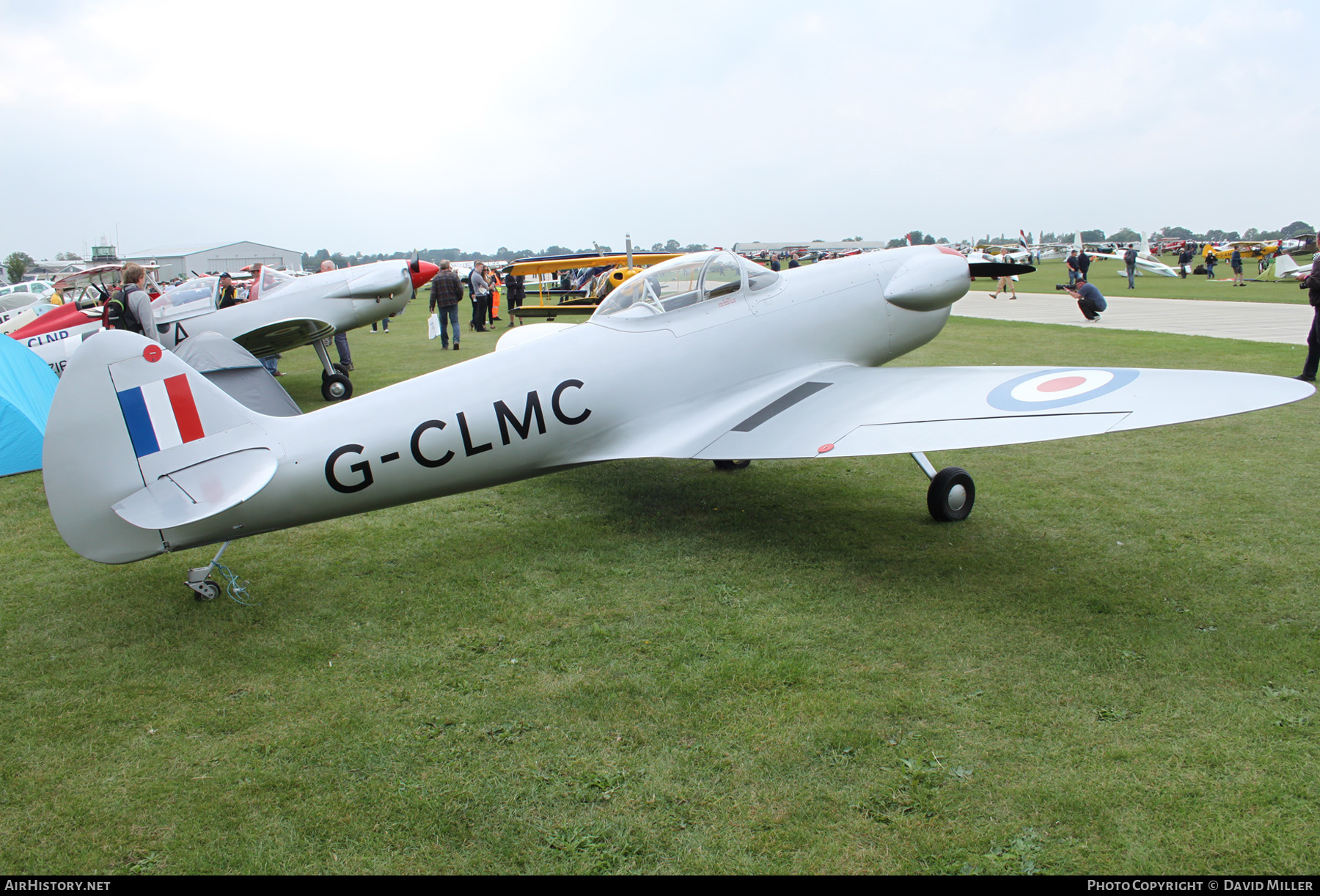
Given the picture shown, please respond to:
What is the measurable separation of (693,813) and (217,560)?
3164 mm

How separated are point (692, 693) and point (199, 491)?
8.73ft

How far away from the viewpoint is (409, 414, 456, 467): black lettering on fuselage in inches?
184

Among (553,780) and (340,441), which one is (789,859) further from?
(340,441)

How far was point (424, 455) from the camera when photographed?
4.70 m

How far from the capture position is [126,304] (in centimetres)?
909

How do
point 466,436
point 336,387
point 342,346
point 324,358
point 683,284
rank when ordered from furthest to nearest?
1. point 342,346
2. point 324,358
3. point 336,387
4. point 683,284
5. point 466,436

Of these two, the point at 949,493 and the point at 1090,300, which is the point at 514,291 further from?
the point at 949,493

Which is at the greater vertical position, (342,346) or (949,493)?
(342,346)

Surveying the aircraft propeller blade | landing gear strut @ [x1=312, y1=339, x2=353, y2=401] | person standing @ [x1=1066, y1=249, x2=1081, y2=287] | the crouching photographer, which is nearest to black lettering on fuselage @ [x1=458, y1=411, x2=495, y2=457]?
the aircraft propeller blade

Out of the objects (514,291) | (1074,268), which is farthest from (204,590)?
(1074,268)

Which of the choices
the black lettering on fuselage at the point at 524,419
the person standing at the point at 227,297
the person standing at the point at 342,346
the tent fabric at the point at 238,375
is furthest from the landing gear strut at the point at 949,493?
the person standing at the point at 227,297

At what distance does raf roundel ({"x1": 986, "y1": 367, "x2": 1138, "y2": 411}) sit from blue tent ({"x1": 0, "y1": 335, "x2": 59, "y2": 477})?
7.95 metres
